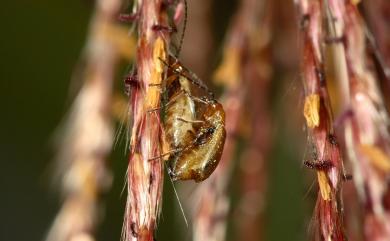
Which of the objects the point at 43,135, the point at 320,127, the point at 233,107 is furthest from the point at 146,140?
the point at 43,135

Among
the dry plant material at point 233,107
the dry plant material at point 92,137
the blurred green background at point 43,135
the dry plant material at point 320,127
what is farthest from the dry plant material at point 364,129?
the blurred green background at point 43,135

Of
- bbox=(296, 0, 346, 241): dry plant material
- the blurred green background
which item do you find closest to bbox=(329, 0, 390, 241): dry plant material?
bbox=(296, 0, 346, 241): dry plant material

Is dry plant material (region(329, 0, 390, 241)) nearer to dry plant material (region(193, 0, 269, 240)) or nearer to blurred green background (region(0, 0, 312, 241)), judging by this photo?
dry plant material (region(193, 0, 269, 240))

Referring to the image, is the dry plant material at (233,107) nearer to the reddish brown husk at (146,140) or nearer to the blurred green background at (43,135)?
the reddish brown husk at (146,140)

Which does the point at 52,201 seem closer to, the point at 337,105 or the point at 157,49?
the point at 337,105

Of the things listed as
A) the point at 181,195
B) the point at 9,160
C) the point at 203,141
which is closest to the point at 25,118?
the point at 9,160

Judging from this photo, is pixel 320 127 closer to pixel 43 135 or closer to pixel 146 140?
pixel 146 140
